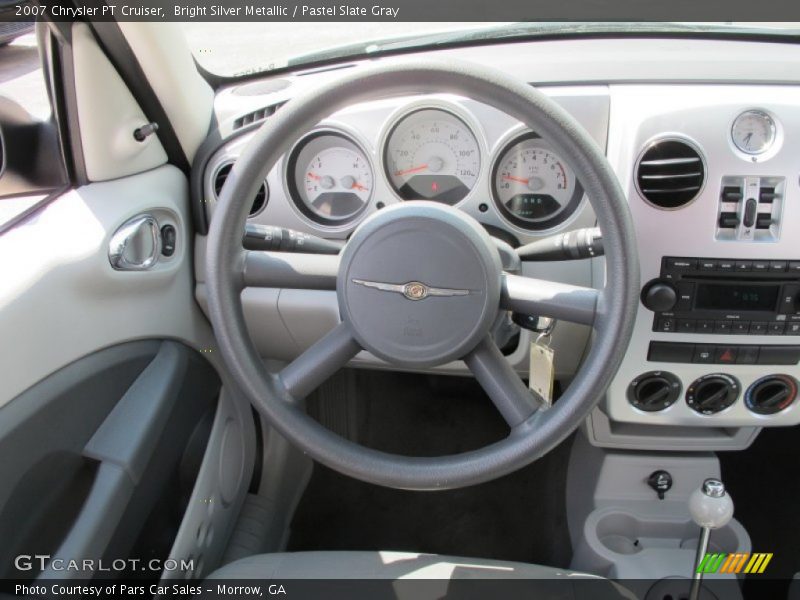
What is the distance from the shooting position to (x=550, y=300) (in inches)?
42.1

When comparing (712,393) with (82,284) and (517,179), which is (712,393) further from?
(82,284)

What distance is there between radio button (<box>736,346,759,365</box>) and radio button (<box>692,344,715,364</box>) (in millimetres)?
58

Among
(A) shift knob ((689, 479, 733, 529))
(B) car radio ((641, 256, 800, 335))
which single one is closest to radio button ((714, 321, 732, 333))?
(B) car radio ((641, 256, 800, 335))

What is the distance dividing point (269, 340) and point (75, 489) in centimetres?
62

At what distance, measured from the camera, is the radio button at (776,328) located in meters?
1.38

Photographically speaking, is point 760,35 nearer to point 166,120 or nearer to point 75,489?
point 166,120

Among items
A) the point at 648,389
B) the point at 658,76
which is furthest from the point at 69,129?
the point at 648,389

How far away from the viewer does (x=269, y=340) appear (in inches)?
68.4

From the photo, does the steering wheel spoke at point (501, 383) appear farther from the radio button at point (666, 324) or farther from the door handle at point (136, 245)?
the door handle at point (136, 245)

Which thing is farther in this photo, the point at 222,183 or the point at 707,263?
the point at 222,183

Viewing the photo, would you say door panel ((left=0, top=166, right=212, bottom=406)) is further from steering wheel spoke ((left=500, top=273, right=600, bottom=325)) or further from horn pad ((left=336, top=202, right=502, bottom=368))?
steering wheel spoke ((left=500, top=273, right=600, bottom=325))

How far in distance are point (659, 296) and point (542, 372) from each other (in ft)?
1.18

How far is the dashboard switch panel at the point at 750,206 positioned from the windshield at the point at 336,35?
19.1 inches

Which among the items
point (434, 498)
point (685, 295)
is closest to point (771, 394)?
point (685, 295)
